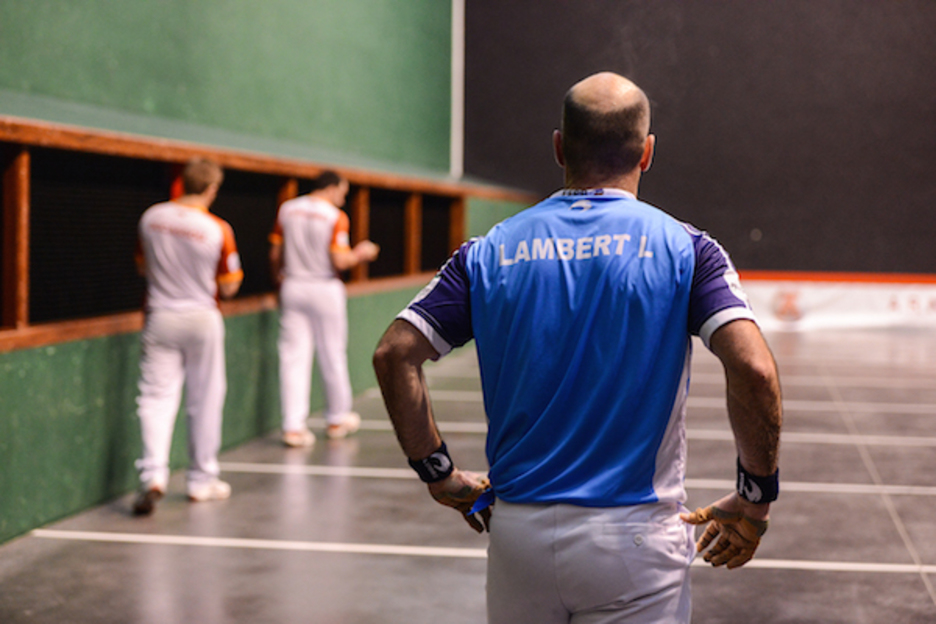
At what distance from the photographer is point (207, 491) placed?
19.0 feet

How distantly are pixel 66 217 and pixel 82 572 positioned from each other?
193 cm

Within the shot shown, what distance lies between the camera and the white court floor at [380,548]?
418 centimetres

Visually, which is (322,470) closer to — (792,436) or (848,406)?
(792,436)

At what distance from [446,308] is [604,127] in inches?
18.5

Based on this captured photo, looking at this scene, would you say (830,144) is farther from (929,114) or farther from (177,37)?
(177,37)

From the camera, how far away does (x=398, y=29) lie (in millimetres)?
13898

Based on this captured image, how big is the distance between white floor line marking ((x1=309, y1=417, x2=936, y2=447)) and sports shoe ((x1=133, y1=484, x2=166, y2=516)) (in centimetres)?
258

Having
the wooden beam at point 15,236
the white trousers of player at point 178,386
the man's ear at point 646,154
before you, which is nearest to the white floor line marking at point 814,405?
the white trousers of player at point 178,386

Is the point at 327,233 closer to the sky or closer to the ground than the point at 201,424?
closer to the sky

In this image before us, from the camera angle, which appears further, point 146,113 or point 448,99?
point 448,99

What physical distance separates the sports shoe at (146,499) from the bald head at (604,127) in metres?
3.90

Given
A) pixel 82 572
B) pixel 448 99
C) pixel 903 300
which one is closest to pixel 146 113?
pixel 82 572

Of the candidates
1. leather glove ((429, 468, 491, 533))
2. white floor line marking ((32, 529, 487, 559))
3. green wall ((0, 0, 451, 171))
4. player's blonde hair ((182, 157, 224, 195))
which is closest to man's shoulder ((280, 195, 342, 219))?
green wall ((0, 0, 451, 171))

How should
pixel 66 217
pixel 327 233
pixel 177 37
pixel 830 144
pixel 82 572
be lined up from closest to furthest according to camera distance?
1. pixel 82 572
2. pixel 66 217
3. pixel 327 233
4. pixel 177 37
5. pixel 830 144
